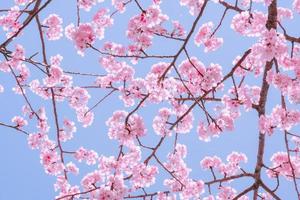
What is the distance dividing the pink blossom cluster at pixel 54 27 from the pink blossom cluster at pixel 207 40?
236cm

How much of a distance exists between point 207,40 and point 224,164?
2262 mm

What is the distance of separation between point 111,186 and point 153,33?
6.72 ft

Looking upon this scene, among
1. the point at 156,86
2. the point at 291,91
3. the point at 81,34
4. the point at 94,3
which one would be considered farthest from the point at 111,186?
the point at 94,3

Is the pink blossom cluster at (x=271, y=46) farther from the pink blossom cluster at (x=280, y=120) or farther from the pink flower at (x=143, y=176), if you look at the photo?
→ the pink flower at (x=143, y=176)

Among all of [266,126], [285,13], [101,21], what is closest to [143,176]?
[266,126]

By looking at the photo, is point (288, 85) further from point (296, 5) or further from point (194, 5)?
point (296, 5)

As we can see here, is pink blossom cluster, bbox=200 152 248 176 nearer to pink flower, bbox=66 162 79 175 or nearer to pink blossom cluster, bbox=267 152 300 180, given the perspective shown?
pink blossom cluster, bbox=267 152 300 180

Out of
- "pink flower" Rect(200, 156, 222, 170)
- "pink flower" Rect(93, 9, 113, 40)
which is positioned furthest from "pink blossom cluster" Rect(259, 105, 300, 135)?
"pink flower" Rect(93, 9, 113, 40)

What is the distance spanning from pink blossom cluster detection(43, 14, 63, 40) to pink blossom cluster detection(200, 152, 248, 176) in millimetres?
3292

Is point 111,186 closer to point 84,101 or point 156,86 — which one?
point 156,86

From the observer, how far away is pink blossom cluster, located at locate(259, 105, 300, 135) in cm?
646

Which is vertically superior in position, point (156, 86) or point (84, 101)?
point (84, 101)

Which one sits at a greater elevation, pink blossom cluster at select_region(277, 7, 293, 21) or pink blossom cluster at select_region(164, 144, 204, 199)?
pink blossom cluster at select_region(277, 7, 293, 21)

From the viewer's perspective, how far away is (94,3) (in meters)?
7.69
